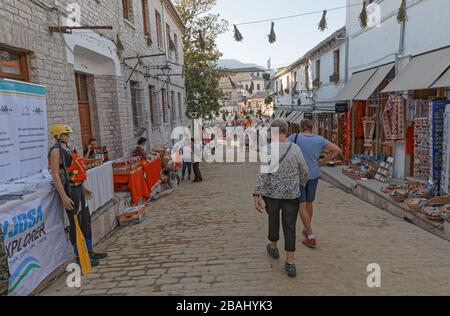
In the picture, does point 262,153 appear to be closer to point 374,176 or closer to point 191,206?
point 191,206

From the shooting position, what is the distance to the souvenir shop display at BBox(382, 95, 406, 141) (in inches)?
325

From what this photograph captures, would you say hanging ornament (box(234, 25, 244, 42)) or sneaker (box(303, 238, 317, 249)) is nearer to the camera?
sneaker (box(303, 238, 317, 249))

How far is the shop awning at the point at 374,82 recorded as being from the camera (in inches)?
357

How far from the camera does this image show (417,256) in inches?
156

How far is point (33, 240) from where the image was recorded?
3.37 m

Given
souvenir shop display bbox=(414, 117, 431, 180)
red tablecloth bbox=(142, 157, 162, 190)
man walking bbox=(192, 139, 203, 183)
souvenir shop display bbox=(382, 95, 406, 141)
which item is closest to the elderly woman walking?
red tablecloth bbox=(142, 157, 162, 190)

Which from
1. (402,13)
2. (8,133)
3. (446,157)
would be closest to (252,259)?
(8,133)

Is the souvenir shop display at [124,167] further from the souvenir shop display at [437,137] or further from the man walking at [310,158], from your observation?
the souvenir shop display at [437,137]

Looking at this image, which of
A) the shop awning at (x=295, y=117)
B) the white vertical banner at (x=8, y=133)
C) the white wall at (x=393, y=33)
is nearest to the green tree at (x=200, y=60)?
the shop awning at (x=295, y=117)

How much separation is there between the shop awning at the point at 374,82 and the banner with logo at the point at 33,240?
9124 mm

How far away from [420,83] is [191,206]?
231 inches

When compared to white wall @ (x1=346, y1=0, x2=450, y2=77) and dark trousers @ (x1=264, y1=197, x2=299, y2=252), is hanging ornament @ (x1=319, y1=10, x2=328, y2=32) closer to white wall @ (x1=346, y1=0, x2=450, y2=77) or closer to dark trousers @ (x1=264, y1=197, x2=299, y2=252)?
white wall @ (x1=346, y1=0, x2=450, y2=77)

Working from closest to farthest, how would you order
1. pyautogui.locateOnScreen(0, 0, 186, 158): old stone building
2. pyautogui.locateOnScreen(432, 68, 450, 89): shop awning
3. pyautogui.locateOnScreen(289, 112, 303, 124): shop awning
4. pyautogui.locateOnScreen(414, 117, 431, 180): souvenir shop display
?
pyautogui.locateOnScreen(0, 0, 186, 158): old stone building → pyautogui.locateOnScreen(432, 68, 450, 89): shop awning → pyautogui.locateOnScreen(414, 117, 431, 180): souvenir shop display → pyautogui.locateOnScreen(289, 112, 303, 124): shop awning

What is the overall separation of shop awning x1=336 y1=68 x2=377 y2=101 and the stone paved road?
5.58 metres
